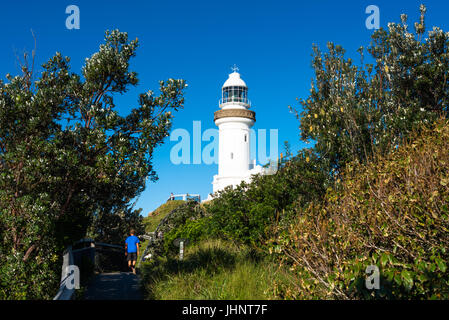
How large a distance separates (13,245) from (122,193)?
2.85 meters

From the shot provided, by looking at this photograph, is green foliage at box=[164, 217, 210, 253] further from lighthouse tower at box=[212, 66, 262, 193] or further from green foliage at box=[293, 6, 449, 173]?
lighthouse tower at box=[212, 66, 262, 193]

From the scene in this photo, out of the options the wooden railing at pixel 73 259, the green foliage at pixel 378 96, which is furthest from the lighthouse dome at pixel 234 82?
the green foliage at pixel 378 96

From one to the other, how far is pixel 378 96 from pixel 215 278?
8.62m

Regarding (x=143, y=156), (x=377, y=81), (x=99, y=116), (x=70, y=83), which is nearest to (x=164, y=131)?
(x=143, y=156)

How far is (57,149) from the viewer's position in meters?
7.73

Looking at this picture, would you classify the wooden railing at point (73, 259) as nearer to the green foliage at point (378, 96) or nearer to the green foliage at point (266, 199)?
the green foliage at point (266, 199)

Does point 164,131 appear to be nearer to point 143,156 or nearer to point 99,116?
point 143,156

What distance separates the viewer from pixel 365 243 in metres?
6.10

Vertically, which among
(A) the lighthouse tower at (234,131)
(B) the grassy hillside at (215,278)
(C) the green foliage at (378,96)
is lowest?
(B) the grassy hillside at (215,278)

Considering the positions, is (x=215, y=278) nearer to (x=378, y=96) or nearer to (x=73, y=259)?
(x=73, y=259)

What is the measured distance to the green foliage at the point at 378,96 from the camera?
12789 millimetres

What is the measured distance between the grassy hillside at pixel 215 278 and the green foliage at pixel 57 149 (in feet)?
9.04

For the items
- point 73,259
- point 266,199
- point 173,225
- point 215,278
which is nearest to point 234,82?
point 173,225

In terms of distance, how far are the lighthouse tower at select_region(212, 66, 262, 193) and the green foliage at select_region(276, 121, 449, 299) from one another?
40.2 m
